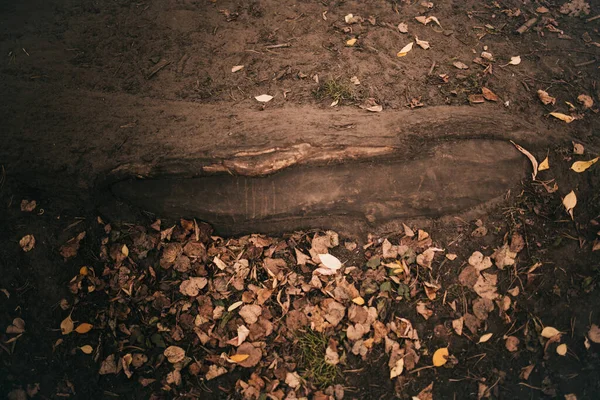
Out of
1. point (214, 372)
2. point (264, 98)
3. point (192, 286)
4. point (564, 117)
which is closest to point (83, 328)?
point (192, 286)

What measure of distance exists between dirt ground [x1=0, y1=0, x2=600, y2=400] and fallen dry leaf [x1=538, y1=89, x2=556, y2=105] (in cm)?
4

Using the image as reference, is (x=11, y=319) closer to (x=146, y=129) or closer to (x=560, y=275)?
(x=146, y=129)

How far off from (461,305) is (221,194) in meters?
1.84

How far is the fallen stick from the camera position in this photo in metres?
3.51

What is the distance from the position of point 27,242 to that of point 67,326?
679 mm

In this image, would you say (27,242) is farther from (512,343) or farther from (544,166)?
(544,166)

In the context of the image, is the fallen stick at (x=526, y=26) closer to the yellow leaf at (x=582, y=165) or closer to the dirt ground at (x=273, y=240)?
the dirt ground at (x=273, y=240)

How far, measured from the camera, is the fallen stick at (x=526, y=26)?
351 cm

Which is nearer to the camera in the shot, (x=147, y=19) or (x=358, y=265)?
(x=358, y=265)

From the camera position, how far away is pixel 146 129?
2.73 metres

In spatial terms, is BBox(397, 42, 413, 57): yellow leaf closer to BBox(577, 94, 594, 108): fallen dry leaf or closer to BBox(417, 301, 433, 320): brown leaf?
BBox(577, 94, 594, 108): fallen dry leaf

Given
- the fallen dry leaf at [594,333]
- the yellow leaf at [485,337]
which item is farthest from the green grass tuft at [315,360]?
the fallen dry leaf at [594,333]

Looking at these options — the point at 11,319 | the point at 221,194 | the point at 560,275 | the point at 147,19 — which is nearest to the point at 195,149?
the point at 221,194

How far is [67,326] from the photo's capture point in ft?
7.93
